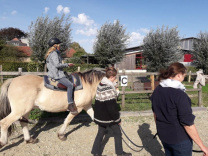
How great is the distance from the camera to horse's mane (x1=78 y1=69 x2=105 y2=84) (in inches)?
153

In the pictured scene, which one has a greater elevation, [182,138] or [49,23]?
[49,23]

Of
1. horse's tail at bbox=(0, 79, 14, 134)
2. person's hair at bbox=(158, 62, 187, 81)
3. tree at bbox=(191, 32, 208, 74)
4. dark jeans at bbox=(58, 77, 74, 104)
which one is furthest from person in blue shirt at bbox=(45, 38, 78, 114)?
tree at bbox=(191, 32, 208, 74)

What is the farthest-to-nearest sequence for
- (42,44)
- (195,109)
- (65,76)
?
(42,44) < (195,109) < (65,76)

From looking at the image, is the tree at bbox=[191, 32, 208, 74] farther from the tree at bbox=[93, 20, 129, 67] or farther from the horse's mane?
the horse's mane

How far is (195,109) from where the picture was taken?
6102 millimetres

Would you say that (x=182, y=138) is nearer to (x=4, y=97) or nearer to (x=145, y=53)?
(x=4, y=97)

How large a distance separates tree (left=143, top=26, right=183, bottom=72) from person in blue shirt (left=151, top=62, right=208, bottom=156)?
15589 mm

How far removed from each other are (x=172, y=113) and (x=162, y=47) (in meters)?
16.1

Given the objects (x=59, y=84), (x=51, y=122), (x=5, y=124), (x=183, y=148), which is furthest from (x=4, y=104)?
(x=183, y=148)

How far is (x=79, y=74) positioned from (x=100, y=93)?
54.6 inches

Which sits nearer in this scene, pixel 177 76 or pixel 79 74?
pixel 177 76

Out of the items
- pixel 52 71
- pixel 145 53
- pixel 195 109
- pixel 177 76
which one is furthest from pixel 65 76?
pixel 145 53

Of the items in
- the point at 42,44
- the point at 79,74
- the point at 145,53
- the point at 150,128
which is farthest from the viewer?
the point at 145,53

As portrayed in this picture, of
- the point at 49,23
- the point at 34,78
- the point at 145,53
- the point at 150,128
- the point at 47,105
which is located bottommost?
the point at 150,128
